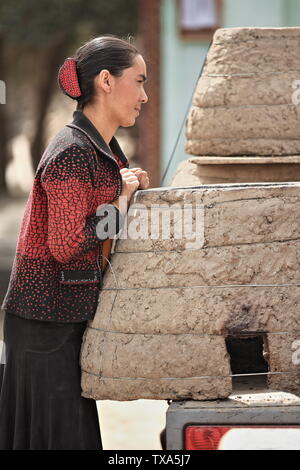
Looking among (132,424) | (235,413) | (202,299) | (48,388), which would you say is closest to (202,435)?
(235,413)

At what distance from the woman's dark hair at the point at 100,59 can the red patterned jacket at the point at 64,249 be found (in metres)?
0.11

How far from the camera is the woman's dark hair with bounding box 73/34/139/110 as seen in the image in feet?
9.55

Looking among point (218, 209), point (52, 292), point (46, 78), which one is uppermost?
point (46, 78)

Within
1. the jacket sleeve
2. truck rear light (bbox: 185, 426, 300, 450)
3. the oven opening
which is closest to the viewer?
truck rear light (bbox: 185, 426, 300, 450)

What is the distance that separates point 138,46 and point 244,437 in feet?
26.7

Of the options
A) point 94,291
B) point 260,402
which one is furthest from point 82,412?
point 260,402

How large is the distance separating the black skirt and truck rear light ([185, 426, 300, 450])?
420mm

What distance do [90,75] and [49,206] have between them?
17.9 inches

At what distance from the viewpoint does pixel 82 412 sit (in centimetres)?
289

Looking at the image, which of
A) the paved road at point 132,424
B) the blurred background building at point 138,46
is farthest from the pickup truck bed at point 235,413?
the paved road at point 132,424

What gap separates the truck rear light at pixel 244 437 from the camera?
258cm

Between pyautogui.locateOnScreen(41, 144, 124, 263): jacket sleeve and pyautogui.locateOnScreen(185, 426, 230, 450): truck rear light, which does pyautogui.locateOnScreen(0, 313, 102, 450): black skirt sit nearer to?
pyautogui.locateOnScreen(41, 144, 124, 263): jacket sleeve

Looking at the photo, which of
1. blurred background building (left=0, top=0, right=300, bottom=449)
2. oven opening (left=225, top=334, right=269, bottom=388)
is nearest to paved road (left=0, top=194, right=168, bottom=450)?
blurred background building (left=0, top=0, right=300, bottom=449)

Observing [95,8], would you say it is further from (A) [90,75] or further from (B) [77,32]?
(A) [90,75]
